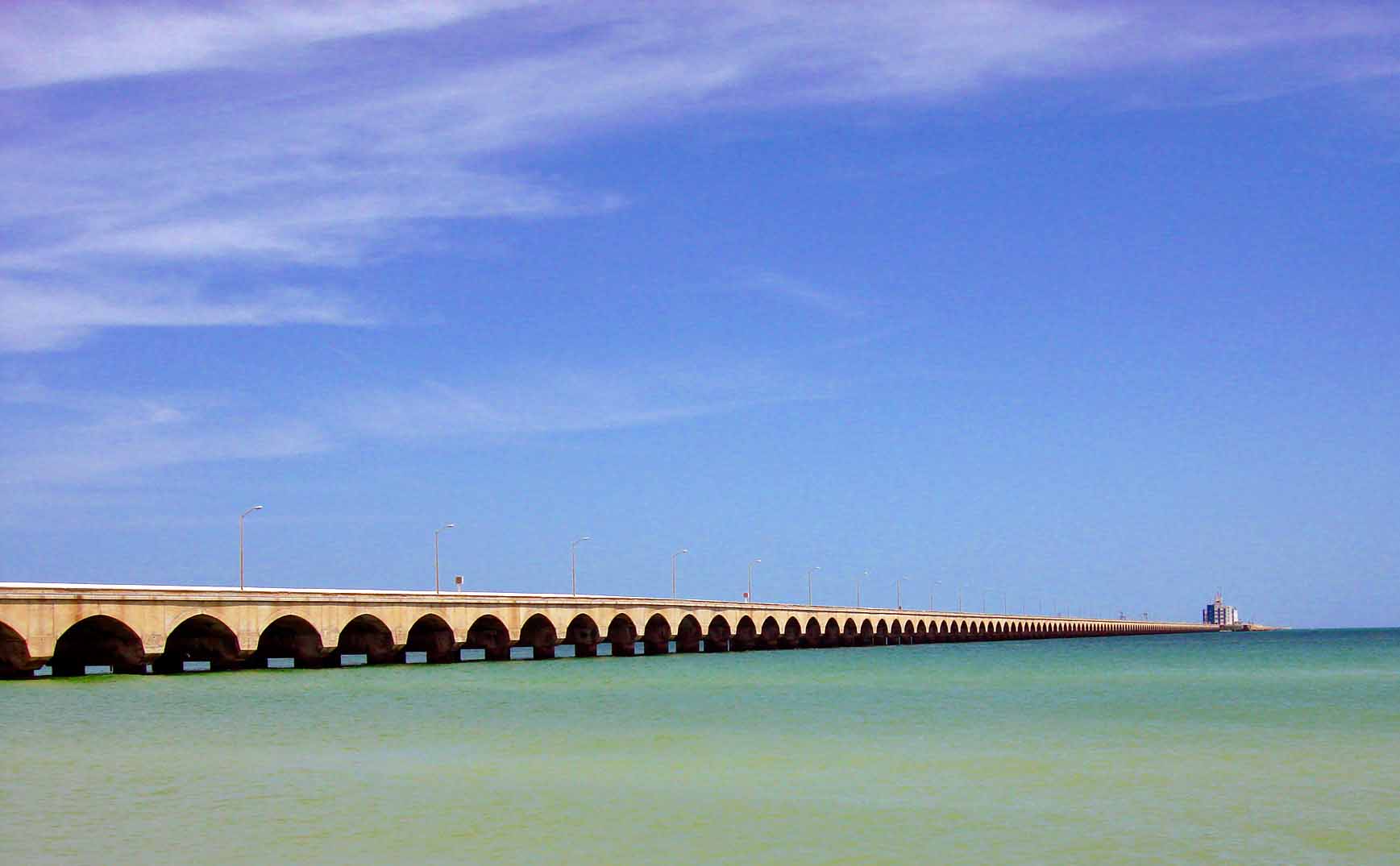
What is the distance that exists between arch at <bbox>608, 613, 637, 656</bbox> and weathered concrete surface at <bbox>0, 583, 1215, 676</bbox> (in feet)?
0.30

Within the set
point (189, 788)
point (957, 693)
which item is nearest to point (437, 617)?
point (957, 693)

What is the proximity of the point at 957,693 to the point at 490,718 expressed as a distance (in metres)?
19.3

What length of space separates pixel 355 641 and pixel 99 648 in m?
18.2

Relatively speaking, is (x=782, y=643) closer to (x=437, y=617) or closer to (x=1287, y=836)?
(x=437, y=617)

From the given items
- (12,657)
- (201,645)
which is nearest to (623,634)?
(201,645)

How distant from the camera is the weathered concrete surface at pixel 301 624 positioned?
52.6m

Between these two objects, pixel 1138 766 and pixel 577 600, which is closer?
pixel 1138 766

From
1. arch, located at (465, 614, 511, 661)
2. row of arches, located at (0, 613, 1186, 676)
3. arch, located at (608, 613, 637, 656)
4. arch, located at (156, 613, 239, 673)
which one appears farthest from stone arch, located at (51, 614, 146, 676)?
arch, located at (608, 613, 637, 656)

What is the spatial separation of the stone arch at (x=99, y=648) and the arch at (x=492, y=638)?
27720 millimetres

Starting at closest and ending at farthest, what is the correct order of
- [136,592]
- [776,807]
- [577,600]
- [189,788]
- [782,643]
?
[776,807] → [189,788] → [136,592] → [577,600] → [782,643]

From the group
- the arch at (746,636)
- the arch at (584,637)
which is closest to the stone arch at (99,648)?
the arch at (584,637)

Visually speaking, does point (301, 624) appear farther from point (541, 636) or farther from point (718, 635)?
point (718, 635)

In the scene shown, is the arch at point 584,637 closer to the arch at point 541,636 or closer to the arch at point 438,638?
the arch at point 541,636

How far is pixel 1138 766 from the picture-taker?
86.1 feet
